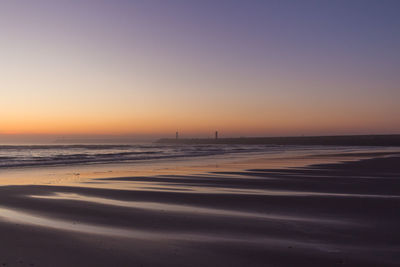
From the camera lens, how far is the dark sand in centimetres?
564

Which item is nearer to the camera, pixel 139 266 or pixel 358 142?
pixel 139 266

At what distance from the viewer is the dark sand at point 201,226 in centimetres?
564

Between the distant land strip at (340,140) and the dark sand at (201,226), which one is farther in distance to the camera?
the distant land strip at (340,140)

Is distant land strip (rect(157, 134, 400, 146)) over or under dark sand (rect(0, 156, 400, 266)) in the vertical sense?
over

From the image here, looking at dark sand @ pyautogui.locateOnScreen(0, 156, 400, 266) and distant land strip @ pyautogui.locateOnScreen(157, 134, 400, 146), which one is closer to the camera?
dark sand @ pyautogui.locateOnScreen(0, 156, 400, 266)

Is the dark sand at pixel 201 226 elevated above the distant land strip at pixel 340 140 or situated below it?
below

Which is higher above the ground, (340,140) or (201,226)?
(340,140)

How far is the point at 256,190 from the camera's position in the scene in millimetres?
13031

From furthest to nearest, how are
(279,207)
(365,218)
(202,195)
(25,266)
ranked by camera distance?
(202,195) → (279,207) → (365,218) → (25,266)

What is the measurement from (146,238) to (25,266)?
6.95 ft

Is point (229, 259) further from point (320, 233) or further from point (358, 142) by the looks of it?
point (358, 142)

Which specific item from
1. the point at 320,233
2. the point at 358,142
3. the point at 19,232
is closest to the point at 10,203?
the point at 19,232

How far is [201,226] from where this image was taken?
7711 mm

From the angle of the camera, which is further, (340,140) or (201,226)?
(340,140)
